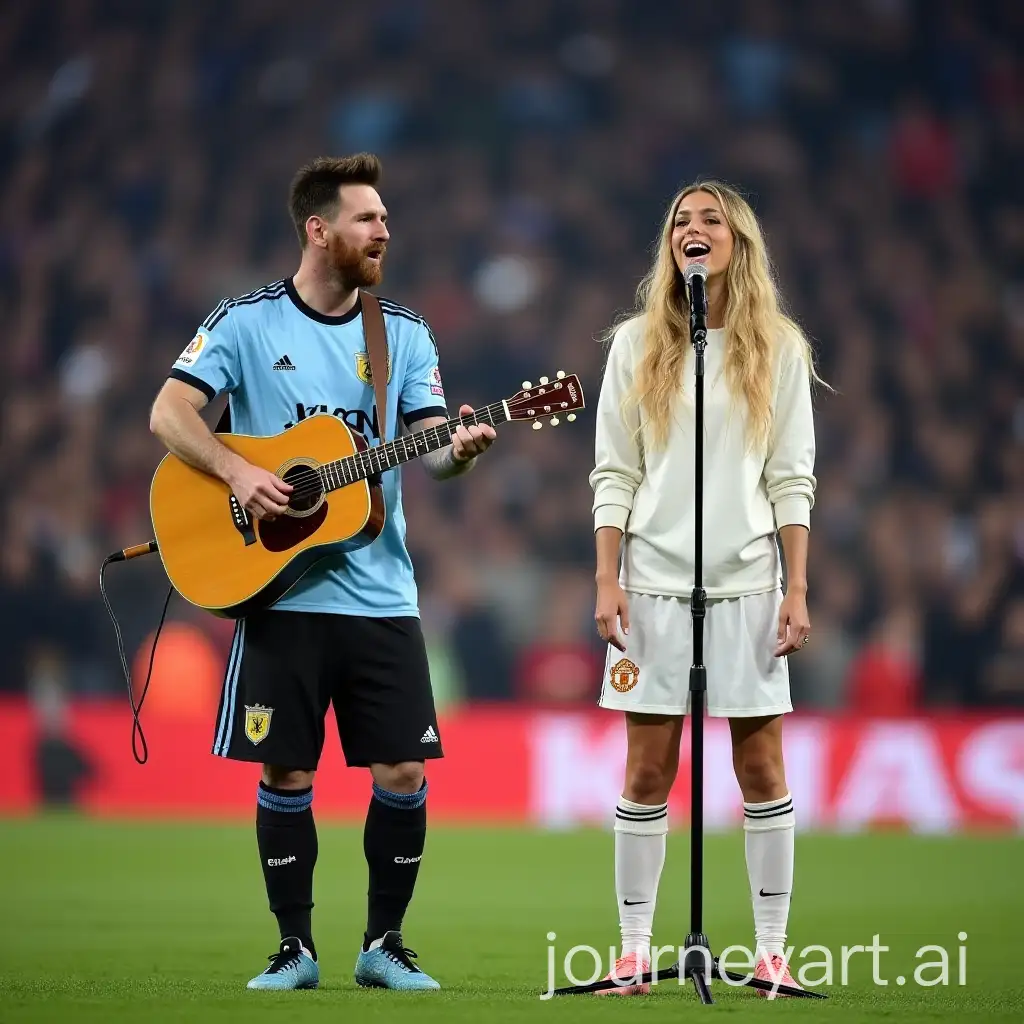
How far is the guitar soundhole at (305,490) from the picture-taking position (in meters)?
4.99

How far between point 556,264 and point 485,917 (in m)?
9.38

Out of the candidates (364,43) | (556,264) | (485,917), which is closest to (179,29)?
(364,43)

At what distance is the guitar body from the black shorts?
0.12 metres

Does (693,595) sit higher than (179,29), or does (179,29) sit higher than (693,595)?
(179,29)

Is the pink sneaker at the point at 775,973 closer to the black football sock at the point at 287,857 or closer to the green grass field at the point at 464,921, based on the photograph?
the green grass field at the point at 464,921

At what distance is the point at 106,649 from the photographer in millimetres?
12047

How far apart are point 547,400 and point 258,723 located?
3.98 feet

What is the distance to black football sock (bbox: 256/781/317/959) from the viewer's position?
4969 millimetres

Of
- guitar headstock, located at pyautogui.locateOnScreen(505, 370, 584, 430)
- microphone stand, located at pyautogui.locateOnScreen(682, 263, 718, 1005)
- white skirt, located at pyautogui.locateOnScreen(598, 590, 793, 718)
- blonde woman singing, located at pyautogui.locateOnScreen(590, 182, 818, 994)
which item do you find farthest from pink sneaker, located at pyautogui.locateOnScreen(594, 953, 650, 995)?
guitar headstock, located at pyautogui.locateOnScreen(505, 370, 584, 430)

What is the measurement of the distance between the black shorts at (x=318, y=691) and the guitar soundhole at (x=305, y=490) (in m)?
0.30

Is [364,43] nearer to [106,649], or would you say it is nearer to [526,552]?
[526,552]

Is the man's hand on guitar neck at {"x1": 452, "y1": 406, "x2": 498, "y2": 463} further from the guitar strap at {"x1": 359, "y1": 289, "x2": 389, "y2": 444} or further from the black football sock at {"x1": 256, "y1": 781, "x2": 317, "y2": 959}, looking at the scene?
the black football sock at {"x1": 256, "y1": 781, "x2": 317, "y2": 959}

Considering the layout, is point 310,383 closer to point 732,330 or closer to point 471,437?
point 471,437

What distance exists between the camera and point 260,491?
4.94 metres
